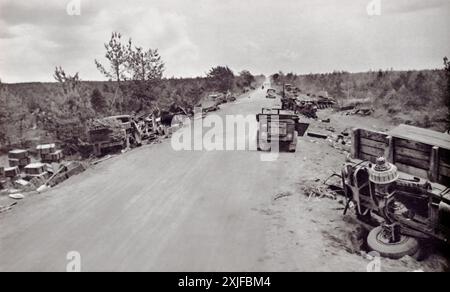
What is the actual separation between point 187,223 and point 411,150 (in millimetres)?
5066

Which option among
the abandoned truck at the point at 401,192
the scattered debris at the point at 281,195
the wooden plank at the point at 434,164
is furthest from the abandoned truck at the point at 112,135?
the wooden plank at the point at 434,164

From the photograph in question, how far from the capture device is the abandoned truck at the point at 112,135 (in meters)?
15.0

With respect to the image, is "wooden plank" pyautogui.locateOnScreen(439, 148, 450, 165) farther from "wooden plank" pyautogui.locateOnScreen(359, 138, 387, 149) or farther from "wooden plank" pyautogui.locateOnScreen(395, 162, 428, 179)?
"wooden plank" pyautogui.locateOnScreen(359, 138, 387, 149)

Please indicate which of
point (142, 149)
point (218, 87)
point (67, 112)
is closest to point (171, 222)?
point (142, 149)

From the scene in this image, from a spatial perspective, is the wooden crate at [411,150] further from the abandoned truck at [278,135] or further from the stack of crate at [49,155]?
the stack of crate at [49,155]

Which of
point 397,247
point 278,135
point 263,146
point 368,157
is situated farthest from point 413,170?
point 263,146

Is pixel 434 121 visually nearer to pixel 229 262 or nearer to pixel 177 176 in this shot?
pixel 177 176

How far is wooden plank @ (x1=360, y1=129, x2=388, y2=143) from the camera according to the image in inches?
299

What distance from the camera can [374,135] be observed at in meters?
7.81

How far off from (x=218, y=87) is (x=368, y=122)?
81.9 ft

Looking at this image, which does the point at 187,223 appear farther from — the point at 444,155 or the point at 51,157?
the point at 51,157

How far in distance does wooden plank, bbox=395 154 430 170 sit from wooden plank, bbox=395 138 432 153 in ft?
0.78
